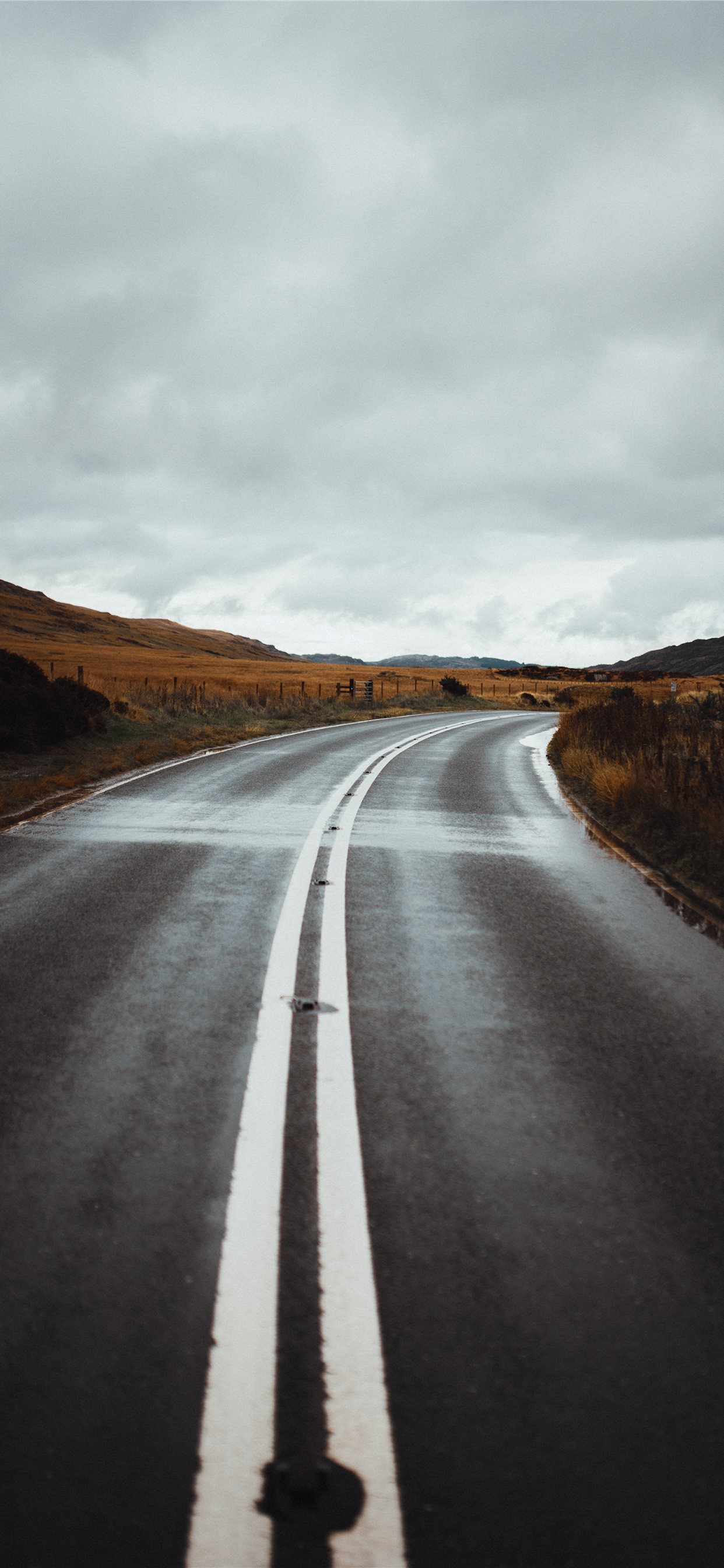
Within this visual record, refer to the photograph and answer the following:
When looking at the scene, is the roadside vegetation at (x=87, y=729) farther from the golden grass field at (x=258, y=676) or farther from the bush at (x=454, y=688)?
the bush at (x=454, y=688)

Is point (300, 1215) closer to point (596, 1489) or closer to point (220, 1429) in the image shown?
point (220, 1429)

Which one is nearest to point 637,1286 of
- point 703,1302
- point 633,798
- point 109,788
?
point 703,1302

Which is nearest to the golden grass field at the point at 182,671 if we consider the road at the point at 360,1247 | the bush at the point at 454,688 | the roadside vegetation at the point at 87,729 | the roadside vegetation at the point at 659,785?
the bush at the point at 454,688

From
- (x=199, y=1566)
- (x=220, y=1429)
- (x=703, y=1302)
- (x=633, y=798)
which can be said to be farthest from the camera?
(x=633, y=798)

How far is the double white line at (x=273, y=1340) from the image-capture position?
183 centimetres

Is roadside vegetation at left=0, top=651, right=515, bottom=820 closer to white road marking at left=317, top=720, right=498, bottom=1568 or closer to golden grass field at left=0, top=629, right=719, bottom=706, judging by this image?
white road marking at left=317, top=720, right=498, bottom=1568

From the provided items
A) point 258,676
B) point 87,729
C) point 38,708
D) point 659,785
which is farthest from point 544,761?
point 258,676

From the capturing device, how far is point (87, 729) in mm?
20203

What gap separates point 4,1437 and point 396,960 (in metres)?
3.78

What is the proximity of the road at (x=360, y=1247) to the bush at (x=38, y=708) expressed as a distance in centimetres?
1193

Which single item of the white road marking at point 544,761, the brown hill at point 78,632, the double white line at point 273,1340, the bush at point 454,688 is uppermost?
the brown hill at point 78,632

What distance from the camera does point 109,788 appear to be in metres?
13.6

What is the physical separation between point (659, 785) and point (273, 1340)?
9.68 meters

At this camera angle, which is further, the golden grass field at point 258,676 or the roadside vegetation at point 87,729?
the golden grass field at point 258,676
